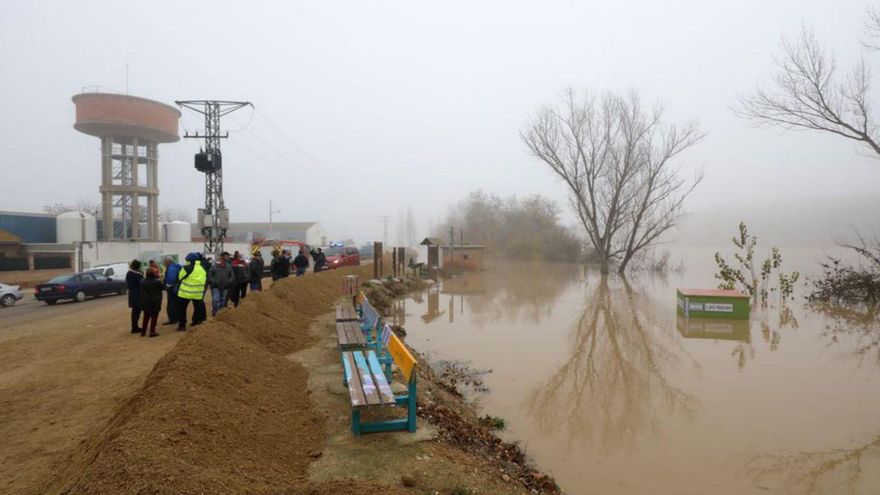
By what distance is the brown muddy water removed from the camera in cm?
542

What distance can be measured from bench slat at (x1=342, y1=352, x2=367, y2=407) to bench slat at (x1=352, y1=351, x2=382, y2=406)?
39 mm

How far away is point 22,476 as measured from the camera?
4.14 m

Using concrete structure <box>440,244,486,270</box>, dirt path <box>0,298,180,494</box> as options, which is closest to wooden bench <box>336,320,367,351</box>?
dirt path <box>0,298,180,494</box>

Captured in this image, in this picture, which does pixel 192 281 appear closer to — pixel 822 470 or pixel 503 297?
pixel 822 470

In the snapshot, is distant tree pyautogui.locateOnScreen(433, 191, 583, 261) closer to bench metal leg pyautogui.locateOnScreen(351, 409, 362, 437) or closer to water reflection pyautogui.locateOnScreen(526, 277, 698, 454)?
water reflection pyautogui.locateOnScreen(526, 277, 698, 454)

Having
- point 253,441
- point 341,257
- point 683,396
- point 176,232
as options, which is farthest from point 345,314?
point 176,232

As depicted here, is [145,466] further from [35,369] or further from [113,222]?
[113,222]

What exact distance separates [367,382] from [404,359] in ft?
1.59

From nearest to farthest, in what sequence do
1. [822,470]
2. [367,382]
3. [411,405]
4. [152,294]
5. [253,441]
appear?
[253,441]
[411,405]
[367,382]
[822,470]
[152,294]

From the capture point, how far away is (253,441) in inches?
174

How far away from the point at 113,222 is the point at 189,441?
176 ft

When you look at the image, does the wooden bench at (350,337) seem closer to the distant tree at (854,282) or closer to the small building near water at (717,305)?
the small building near water at (717,305)

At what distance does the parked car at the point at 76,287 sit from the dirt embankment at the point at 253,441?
16683 millimetres

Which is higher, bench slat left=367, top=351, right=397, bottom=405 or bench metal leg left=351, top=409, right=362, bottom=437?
bench slat left=367, top=351, right=397, bottom=405
